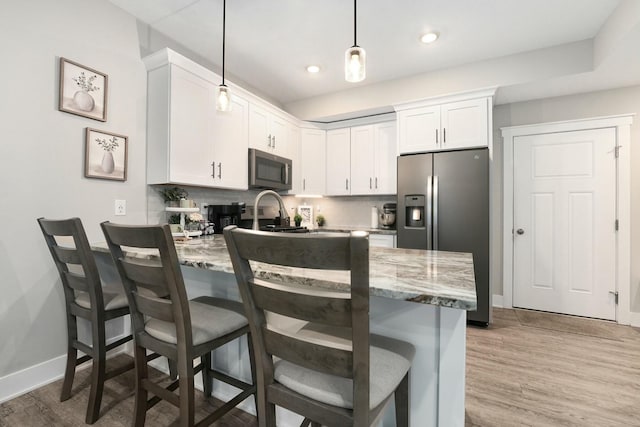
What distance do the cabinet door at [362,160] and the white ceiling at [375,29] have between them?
0.80m

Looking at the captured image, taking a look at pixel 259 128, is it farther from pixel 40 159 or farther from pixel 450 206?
pixel 450 206

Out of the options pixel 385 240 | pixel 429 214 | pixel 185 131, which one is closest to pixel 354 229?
pixel 385 240

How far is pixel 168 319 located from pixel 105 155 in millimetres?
1672

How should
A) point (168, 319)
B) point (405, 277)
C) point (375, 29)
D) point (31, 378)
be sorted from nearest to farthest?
point (405, 277) < point (168, 319) < point (31, 378) < point (375, 29)

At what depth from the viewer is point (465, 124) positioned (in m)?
3.00

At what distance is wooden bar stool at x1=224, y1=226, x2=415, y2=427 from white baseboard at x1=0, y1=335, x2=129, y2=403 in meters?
1.90

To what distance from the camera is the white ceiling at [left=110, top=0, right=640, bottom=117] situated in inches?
88.3

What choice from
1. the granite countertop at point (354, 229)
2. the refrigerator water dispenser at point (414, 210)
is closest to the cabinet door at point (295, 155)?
the granite countertop at point (354, 229)

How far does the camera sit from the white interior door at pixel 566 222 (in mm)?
3064

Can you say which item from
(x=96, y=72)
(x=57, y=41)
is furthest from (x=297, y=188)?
(x=57, y=41)

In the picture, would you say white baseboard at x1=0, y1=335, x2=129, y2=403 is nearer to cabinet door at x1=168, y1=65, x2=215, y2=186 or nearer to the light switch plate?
the light switch plate

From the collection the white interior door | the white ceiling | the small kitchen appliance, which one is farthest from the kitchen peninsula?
the white interior door

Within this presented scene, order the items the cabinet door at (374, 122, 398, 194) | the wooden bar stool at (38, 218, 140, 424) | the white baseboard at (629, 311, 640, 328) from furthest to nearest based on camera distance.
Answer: the cabinet door at (374, 122, 398, 194), the white baseboard at (629, 311, 640, 328), the wooden bar stool at (38, 218, 140, 424)

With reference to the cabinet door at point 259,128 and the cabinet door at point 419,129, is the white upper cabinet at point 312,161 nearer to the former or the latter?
the cabinet door at point 259,128
